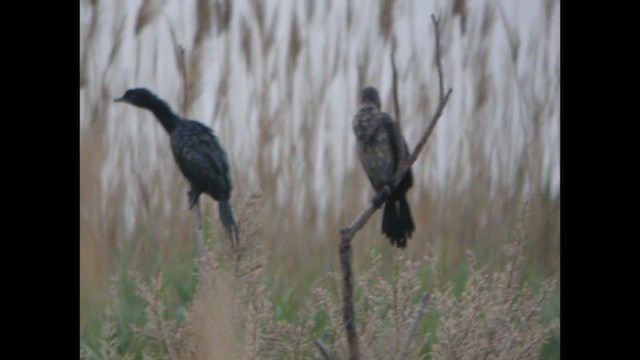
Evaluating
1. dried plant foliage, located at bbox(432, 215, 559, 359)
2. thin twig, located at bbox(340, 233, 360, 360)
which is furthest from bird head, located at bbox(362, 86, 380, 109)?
dried plant foliage, located at bbox(432, 215, 559, 359)

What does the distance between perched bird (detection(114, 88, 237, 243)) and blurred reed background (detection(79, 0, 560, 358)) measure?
0.05 feet

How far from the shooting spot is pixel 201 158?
2.20 metres

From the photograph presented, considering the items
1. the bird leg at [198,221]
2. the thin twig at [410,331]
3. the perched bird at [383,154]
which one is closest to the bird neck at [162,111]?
the bird leg at [198,221]

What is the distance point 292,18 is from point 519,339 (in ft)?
2.55

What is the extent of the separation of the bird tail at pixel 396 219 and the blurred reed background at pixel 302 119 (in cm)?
2

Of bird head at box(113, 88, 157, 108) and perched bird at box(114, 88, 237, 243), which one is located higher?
bird head at box(113, 88, 157, 108)

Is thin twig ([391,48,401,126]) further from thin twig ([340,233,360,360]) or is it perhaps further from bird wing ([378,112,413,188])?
thin twig ([340,233,360,360])

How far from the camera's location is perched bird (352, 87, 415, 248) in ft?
7.32

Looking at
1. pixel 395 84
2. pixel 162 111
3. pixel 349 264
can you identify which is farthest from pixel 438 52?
pixel 162 111

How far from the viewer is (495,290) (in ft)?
7.61

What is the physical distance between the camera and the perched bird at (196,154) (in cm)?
219

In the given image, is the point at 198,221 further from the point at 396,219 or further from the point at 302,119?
the point at 396,219
